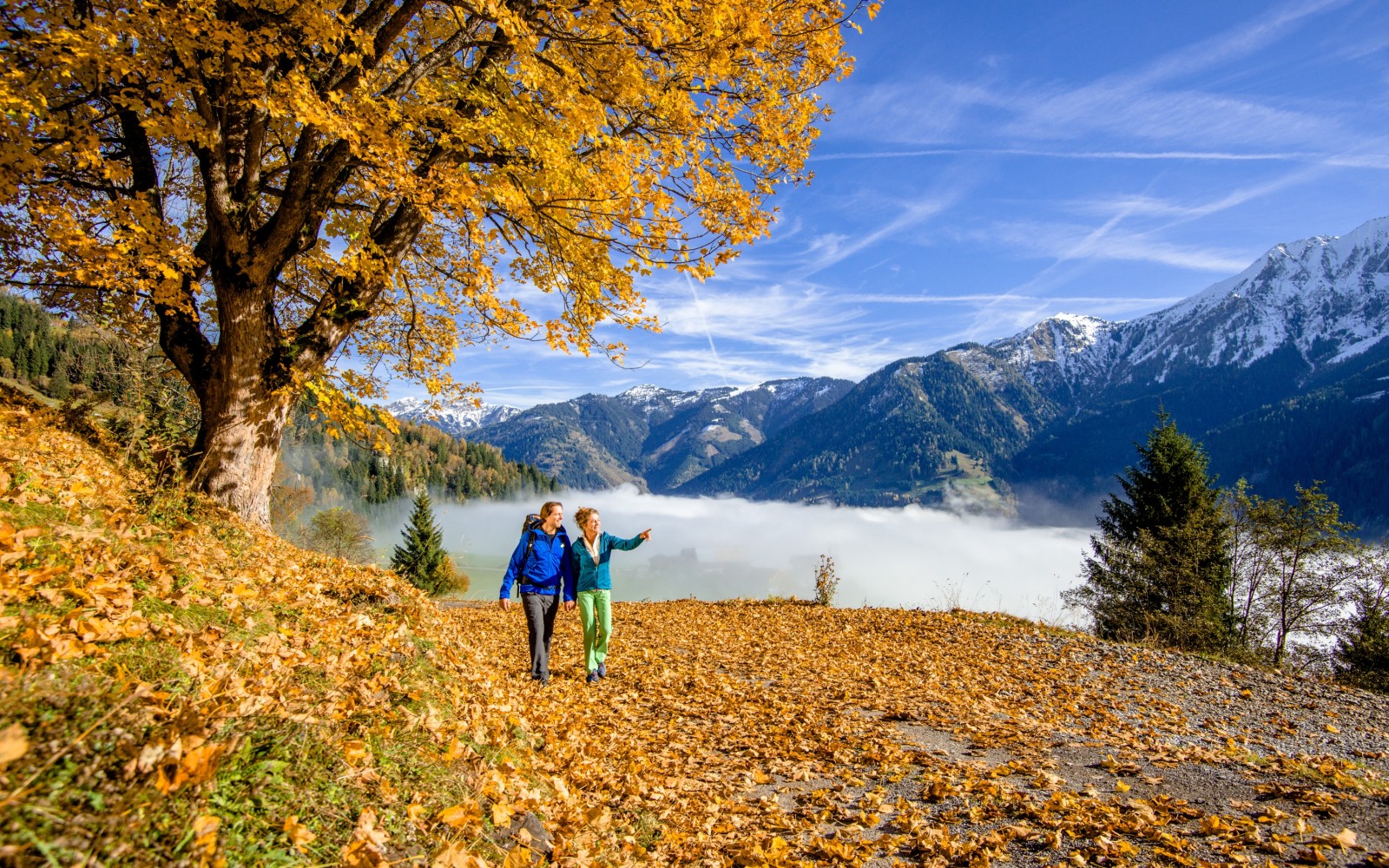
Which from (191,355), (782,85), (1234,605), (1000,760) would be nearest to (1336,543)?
(1234,605)

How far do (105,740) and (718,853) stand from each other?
144 inches

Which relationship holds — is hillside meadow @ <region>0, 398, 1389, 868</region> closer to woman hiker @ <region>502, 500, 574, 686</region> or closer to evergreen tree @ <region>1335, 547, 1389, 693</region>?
woman hiker @ <region>502, 500, 574, 686</region>

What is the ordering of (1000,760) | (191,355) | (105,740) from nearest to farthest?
(105,740), (1000,760), (191,355)

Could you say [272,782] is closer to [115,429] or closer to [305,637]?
[305,637]

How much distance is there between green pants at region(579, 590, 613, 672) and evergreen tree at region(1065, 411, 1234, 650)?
13.5m

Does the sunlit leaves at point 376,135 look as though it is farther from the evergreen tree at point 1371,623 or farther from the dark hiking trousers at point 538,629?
the evergreen tree at point 1371,623

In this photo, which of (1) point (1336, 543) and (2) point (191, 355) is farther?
(1) point (1336, 543)

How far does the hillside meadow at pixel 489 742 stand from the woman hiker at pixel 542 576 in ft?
1.68

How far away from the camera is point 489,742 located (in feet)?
14.9

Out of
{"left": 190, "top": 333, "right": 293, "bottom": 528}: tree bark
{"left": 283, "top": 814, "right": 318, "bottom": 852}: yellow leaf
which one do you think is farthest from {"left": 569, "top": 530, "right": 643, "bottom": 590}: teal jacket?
{"left": 283, "top": 814, "right": 318, "bottom": 852}: yellow leaf

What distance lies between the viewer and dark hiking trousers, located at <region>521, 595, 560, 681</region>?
7.75m

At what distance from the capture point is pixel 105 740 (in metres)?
2.04

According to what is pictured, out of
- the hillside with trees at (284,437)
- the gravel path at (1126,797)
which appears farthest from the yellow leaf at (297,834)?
the hillside with trees at (284,437)

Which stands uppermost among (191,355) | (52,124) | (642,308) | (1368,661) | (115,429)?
(52,124)
